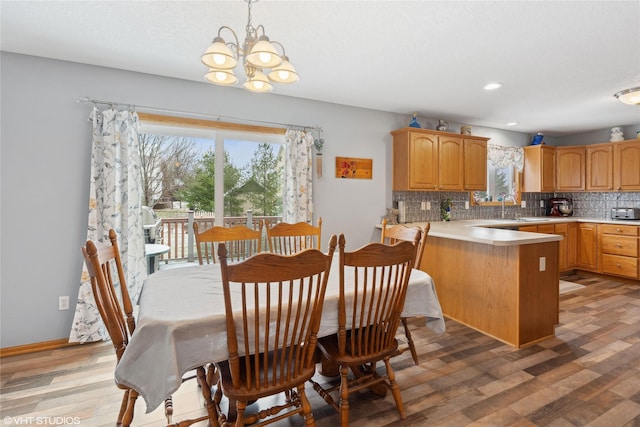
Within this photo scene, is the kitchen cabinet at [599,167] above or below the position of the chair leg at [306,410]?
above

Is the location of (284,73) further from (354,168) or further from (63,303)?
(63,303)

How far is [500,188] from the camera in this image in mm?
5516

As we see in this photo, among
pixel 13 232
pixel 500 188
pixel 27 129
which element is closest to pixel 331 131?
pixel 27 129

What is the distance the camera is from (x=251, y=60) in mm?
1587

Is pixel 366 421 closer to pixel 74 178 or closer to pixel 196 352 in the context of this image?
pixel 196 352

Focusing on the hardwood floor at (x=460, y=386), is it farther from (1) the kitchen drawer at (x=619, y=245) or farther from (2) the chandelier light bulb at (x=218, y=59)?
(1) the kitchen drawer at (x=619, y=245)

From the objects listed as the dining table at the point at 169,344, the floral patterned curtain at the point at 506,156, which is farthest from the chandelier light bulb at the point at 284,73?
the floral patterned curtain at the point at 506,156

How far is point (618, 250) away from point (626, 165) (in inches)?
51.3

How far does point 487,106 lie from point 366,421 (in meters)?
3.86

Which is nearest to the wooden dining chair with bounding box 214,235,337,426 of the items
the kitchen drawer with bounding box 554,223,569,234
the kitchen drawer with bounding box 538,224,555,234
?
the kitchen drawer with bounding box 538,224,555,234

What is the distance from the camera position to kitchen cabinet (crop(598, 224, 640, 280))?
444 centimetres

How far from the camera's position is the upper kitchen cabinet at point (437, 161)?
4.06m

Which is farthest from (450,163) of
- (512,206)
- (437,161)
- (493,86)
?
(512,206)

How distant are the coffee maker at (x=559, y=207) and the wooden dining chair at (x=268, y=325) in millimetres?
6025
